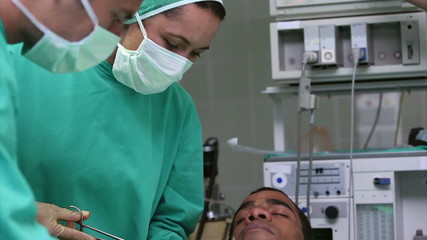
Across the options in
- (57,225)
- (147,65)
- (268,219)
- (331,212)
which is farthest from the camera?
(331,212)

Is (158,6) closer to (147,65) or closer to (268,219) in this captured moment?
(147,65)

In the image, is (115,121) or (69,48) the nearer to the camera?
(69,48)

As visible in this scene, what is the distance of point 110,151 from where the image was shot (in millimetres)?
1696

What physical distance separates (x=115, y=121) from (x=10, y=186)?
86cm

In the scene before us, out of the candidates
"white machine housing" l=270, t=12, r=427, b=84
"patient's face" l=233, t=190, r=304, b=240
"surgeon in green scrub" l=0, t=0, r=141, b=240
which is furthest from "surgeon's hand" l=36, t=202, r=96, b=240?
"white machine housing" l=270, t=12, r=427, b=84

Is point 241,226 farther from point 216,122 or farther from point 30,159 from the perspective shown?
point 216,122

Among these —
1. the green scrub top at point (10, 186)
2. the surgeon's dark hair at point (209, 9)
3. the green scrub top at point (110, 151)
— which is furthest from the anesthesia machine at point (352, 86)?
the green scrub top at point (10, 186)

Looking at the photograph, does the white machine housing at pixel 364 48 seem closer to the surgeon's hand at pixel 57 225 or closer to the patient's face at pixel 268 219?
the patient's face at pixel 268 219

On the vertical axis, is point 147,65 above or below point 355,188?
above

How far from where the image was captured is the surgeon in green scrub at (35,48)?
0.87 metres

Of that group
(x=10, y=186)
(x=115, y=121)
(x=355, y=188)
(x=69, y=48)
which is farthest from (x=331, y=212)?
(x=10, y=186)

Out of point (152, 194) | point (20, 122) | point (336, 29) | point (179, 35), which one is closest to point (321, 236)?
point (336, 29)

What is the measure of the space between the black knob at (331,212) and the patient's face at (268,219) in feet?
0.69

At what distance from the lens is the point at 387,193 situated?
233 cm
